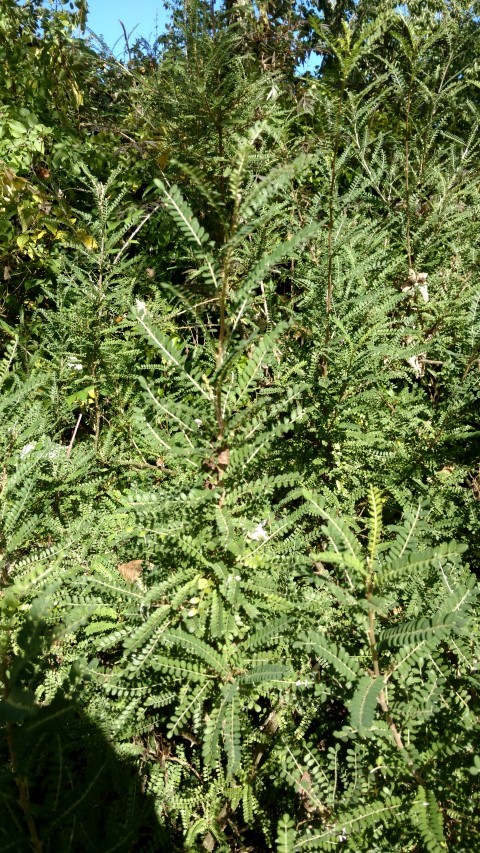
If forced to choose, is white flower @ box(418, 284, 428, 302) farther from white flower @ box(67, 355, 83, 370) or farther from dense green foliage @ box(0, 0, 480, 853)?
white flower @ box(67, 355, 83, 370)

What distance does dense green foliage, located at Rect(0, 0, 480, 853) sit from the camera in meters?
1.36

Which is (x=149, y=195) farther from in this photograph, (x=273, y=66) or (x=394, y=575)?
(x=394, y=575)

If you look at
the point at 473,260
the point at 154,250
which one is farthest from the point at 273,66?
the point at 473,260

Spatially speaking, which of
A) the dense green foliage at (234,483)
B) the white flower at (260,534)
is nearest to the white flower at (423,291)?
the dense green foliage at (234,483)

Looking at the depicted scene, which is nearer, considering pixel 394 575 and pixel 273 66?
pixel 394 575

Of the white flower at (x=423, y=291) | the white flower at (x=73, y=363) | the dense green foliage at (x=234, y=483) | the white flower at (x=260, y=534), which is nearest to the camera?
the dense green foliage at (x=234, y=483)

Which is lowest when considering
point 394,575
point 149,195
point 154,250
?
point 394,575

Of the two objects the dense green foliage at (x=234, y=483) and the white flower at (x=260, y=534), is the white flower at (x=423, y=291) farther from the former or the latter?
the white flower at (x=260, y=534)

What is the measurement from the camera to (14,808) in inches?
52.1

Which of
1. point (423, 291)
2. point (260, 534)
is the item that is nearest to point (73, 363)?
point (260, 534)

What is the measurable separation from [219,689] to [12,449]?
1481mm

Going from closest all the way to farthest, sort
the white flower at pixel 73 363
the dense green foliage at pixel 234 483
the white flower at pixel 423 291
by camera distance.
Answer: the dense green foliage at pixel 234 483 < the white flower at pixel 73 363 < the white flower at pixel 423 291

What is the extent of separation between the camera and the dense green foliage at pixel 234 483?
1.36m

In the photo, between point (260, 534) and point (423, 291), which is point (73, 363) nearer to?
point (260, 534)
